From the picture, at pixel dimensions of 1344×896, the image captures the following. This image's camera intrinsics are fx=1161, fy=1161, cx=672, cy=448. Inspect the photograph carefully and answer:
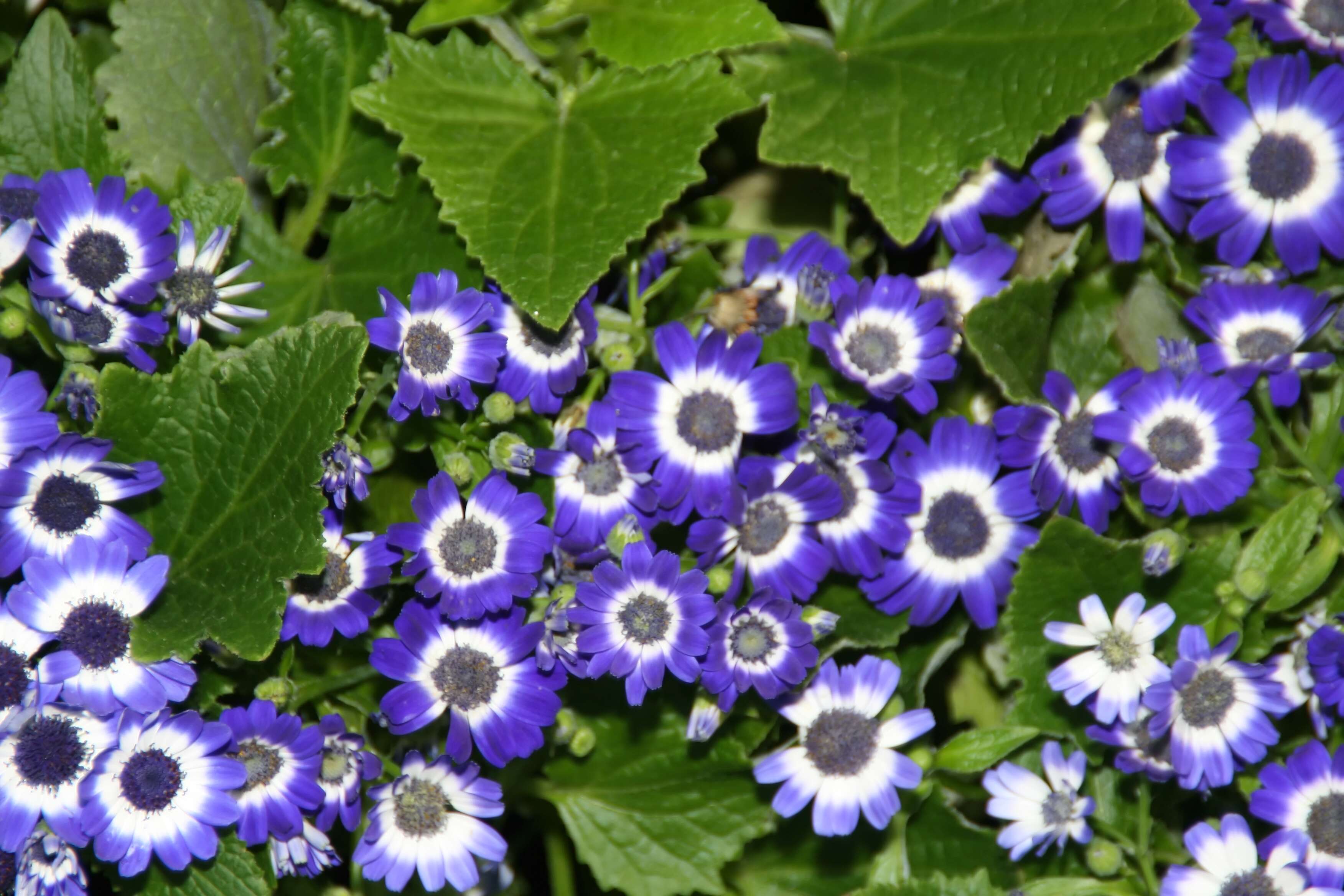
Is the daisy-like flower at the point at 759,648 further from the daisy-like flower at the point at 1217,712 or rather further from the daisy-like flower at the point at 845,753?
the daisy-like flower at the point at 1217,712

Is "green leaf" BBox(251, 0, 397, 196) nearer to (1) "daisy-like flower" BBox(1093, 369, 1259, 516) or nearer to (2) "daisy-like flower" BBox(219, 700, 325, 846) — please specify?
(2) "daisy-like flower" BBox(219, 700, 325, 846)

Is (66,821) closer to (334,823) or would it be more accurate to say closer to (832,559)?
(334,823)

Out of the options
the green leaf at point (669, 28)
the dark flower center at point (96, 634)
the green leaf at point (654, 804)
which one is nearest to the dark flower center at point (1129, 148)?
the green leaf at point (669, 28)

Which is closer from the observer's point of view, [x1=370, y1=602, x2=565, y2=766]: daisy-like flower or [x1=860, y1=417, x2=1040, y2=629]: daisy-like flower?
[x1=370, y1=602, x2=565, y2=766]: daisy-like flower

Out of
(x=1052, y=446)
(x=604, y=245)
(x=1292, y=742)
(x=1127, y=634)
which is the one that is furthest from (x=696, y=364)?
(x=1292, y=742)

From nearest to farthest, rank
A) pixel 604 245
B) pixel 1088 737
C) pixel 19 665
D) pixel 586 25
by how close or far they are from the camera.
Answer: pixel 19 665 < pixel 604 245 < pixel 1088 737 < pixel 586 25

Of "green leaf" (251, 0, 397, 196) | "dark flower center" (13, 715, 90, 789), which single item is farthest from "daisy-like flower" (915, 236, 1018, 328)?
"dark flower center" (13, 715, 90, 789)
